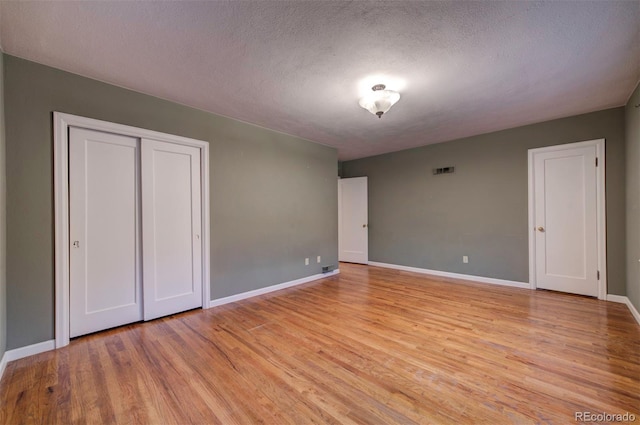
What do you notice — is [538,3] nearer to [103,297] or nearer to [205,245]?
[205,245]

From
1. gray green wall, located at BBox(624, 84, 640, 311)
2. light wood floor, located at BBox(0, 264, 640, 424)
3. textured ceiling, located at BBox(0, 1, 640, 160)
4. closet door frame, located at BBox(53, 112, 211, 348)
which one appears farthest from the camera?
gray green wall, located at BBox(624, 84, 640, 311)

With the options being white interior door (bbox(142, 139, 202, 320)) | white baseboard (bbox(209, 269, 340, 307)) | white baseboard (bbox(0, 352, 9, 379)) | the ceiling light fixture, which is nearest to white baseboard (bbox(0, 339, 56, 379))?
white baseboard (bbox(0, 352, 9, 379))

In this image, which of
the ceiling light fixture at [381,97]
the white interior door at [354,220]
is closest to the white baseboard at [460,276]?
the white interior door at [354,220]

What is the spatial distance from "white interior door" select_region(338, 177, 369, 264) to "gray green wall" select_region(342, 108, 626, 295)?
0.17 m

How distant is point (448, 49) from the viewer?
2.14 metres

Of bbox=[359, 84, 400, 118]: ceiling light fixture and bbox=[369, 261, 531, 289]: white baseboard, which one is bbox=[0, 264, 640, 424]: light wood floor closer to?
bbox=[369, 261, 531, 289]: white baseboard

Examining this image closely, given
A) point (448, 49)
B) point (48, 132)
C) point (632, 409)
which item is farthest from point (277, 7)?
point (632, 409)

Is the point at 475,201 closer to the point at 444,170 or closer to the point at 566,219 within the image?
the point at 444,170

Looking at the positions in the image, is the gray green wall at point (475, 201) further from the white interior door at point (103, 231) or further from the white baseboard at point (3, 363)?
the white baseboard at point (3, 363)

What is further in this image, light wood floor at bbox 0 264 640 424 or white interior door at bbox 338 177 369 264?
white interior door at bbox 338 177 369 264

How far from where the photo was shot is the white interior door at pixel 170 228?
3.01 m

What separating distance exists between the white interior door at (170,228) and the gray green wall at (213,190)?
0.71 ft

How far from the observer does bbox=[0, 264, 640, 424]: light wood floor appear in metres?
1.63

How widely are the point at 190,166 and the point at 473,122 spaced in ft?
13.4
